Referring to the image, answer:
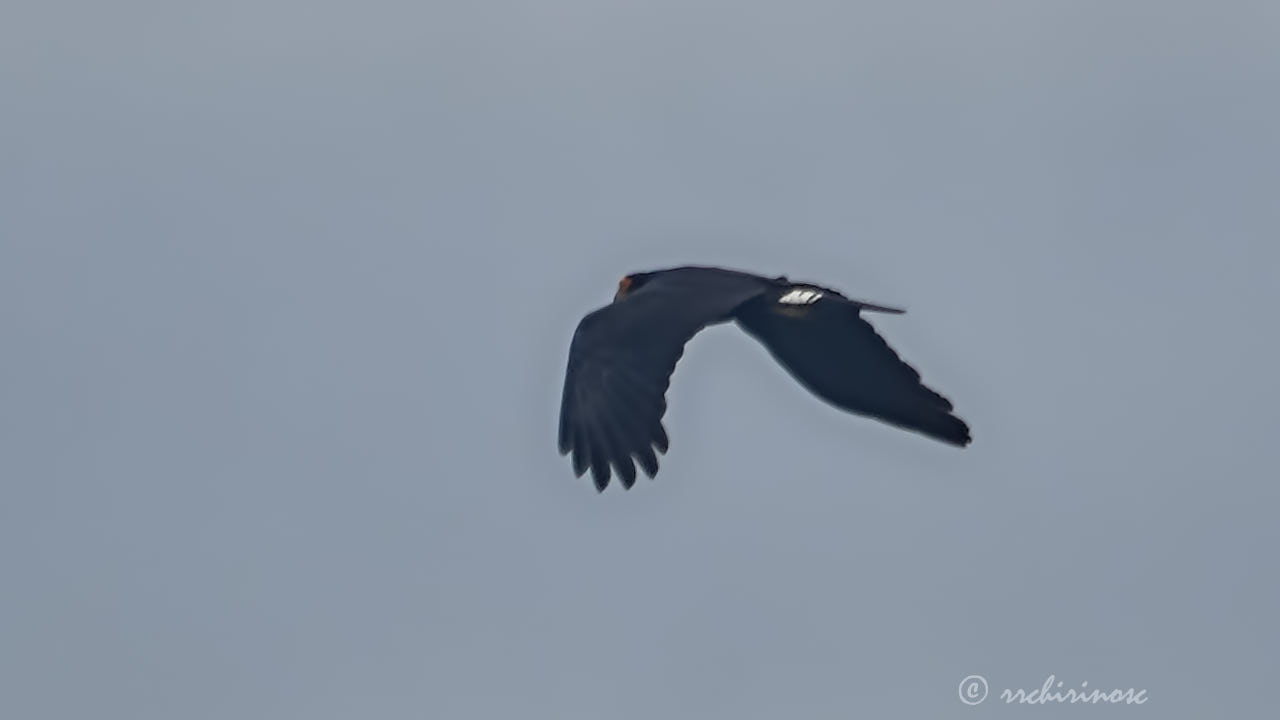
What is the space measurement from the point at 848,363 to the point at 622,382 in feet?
7.91

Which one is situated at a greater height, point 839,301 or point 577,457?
point 839,301

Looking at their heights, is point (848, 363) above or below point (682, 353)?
above

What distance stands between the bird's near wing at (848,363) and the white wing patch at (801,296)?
0.06 feet

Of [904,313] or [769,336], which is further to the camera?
[769,336]

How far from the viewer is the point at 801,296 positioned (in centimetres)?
2484

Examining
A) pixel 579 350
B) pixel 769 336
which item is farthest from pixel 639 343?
pixel 769 336

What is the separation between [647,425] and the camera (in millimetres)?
23484

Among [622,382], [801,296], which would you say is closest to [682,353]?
[622,382]

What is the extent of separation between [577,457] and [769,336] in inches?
102

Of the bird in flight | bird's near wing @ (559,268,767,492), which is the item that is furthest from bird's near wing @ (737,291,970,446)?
bird's near wing @ (559,268,767,492)

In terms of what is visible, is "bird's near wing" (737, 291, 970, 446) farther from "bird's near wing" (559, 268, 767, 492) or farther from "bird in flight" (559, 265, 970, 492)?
"bird's near wing" (559, 268, 767, 492)

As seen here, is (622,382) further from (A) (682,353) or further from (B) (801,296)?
(B) (801,296)

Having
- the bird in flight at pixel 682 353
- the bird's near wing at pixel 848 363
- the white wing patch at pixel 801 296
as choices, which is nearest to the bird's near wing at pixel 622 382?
the bird in flight at pixel 682 353

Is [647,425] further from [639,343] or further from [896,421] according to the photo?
[896,421]
